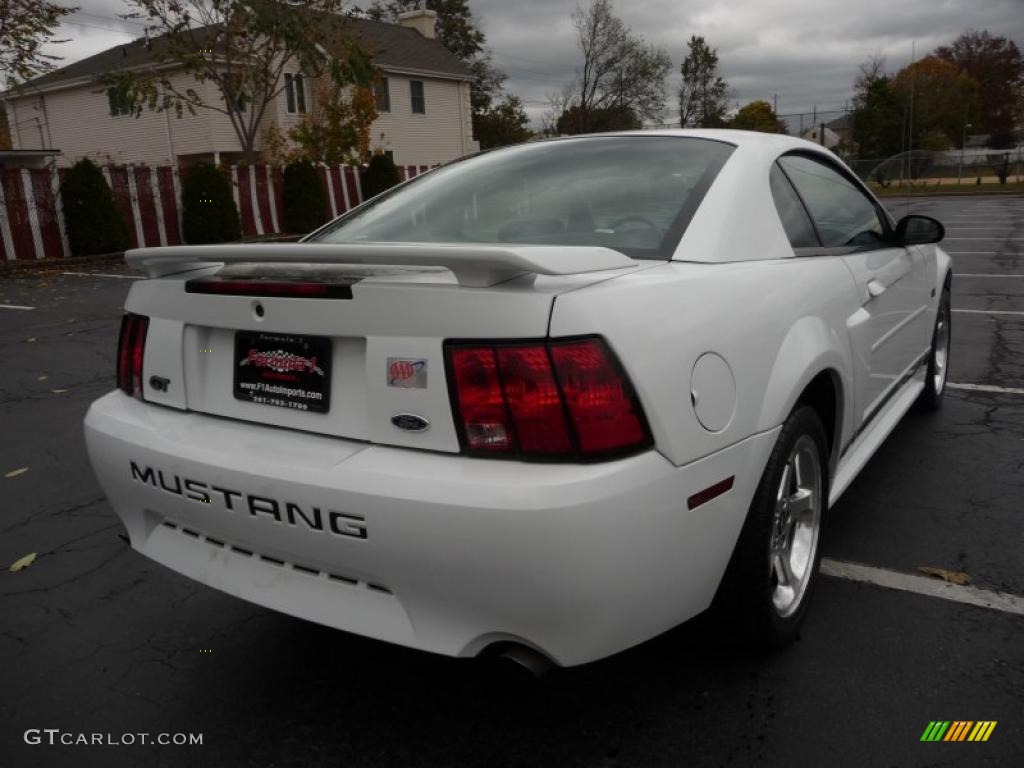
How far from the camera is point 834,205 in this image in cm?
332

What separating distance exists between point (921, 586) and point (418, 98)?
3523 cm

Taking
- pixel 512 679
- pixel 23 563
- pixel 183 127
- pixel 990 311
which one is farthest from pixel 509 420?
pixel 183 127

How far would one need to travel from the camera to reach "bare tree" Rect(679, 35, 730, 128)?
73.8 metres

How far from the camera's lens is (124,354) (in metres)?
2.58

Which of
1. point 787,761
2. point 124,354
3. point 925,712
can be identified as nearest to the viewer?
point 787,761

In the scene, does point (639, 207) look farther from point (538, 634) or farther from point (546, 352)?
point (538, 634)

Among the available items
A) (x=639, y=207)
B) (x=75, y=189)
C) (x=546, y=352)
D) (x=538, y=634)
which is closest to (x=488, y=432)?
(x=546, y=352)

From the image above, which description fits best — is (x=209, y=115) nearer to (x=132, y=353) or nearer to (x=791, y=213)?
(x=132, y=353)

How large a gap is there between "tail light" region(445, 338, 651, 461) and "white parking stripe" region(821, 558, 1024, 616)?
150 cm

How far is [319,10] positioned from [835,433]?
812 inches

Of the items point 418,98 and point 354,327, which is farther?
point 418,98

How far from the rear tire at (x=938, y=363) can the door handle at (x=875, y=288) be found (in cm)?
153

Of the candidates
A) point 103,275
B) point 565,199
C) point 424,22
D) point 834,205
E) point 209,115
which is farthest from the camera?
point 424,22

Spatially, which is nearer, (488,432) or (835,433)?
(488,432)
